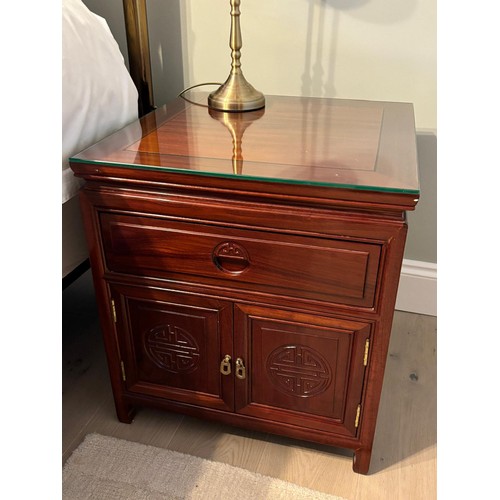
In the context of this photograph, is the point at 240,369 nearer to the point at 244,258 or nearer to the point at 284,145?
the point at 244,258

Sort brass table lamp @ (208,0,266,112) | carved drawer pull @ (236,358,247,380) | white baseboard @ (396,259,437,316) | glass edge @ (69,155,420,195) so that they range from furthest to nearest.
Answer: white baseboard @ (396,259,437,316) → brass table lamp @ (208,0,266,112) → carved drawer pull @ (236,358,247,380) → glass edge @ (69,155,420,195)

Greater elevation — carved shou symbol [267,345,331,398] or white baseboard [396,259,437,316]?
carved shou symbol [267,345,331,398]

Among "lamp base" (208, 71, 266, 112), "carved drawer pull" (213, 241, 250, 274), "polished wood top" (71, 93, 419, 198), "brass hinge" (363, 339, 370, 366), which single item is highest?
"lamp base" (208, 71, 266, 112)

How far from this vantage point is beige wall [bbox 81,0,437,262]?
1.14 m

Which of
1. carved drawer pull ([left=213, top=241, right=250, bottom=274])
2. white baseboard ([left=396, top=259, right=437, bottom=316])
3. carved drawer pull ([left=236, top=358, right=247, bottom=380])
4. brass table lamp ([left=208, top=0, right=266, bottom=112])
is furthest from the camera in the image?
white baseboard ([left=396, top=259, right=437, bottom=316])

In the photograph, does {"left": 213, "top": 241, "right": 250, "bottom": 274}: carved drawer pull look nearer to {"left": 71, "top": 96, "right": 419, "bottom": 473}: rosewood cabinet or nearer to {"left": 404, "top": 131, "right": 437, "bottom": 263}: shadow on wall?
{"left": 71, "top": 96, "right": 419, "bottom": 473}: rosewood cabinet

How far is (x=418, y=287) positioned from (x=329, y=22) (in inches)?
26.6

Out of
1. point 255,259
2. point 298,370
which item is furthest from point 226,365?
point 255,259

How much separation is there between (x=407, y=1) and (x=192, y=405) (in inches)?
36.2

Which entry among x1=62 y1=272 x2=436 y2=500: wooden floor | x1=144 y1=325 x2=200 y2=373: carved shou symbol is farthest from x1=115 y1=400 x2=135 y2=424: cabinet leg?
x1=144 y1=325 x2=200 y2=373: carved shou symbol

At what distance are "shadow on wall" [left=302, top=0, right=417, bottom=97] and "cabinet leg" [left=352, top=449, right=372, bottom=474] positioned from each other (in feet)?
2.51

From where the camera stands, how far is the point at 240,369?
3.04 feet

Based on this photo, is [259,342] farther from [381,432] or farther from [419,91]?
[419,91]
